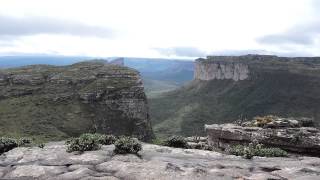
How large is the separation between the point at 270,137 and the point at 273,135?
214 mm

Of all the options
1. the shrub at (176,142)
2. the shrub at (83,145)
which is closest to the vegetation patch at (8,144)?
the shrub at (83,145)

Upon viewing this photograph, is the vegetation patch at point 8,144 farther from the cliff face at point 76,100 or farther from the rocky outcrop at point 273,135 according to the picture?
the cliff face at point 76,100

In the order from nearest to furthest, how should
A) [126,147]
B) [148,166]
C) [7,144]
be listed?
1. [148,166]
2. [126,147]
3. [7,144]

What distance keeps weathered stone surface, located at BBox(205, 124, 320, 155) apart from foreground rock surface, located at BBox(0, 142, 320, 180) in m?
8.13

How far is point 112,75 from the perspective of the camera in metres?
151

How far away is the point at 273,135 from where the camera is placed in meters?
29.4

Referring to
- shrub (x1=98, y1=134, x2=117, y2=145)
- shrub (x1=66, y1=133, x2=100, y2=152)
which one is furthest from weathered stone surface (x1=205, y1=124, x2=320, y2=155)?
shrub (x1=66, y1=133, x2=100, y2=152)

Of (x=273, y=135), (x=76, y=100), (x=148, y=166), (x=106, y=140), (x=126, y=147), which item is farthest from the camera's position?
(x=76, y=100)

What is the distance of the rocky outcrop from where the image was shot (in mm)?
27812

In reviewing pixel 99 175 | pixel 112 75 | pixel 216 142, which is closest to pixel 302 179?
pixel 99 175

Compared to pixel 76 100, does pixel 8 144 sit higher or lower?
higher

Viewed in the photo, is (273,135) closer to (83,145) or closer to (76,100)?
(83,145)

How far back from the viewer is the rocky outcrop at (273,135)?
27.8 metres

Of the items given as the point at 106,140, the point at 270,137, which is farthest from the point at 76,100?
the point at 106,140
